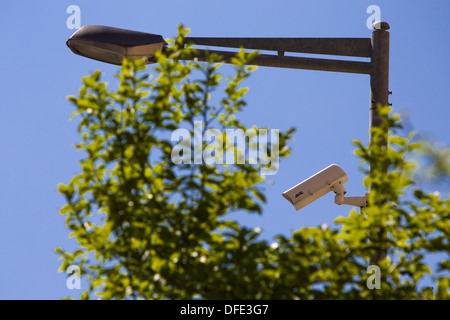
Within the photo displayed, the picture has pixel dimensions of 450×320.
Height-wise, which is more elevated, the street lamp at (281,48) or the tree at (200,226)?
the street lamp at (281,48)

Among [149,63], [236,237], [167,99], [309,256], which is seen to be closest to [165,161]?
[167,99]

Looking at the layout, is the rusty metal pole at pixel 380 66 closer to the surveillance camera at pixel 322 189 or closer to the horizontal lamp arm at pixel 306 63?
the horizontal lamp arm at pixel 306 63

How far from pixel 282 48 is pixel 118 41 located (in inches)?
59.0

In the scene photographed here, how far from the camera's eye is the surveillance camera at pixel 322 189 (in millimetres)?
6008

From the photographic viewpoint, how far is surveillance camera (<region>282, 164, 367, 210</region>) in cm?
601

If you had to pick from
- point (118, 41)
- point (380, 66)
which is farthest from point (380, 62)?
point (118, 41)

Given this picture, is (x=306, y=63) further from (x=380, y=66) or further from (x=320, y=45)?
(x=380, y=66)

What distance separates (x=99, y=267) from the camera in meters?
3.83

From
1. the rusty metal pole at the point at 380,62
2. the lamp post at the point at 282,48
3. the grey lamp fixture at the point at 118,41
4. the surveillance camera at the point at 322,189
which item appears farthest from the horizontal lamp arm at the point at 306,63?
the surveillance camera at the point at 322,189

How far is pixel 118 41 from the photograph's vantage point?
562 centimetres

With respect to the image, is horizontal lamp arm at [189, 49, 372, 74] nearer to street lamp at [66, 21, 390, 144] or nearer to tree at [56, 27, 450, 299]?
street lamp at [66, 21, 390, 144]

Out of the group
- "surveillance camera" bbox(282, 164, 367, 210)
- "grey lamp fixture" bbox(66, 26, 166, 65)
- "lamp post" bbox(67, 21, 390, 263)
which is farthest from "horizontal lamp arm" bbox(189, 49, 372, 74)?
"surveillance camera" bbox(282, 164, 367, 210)
